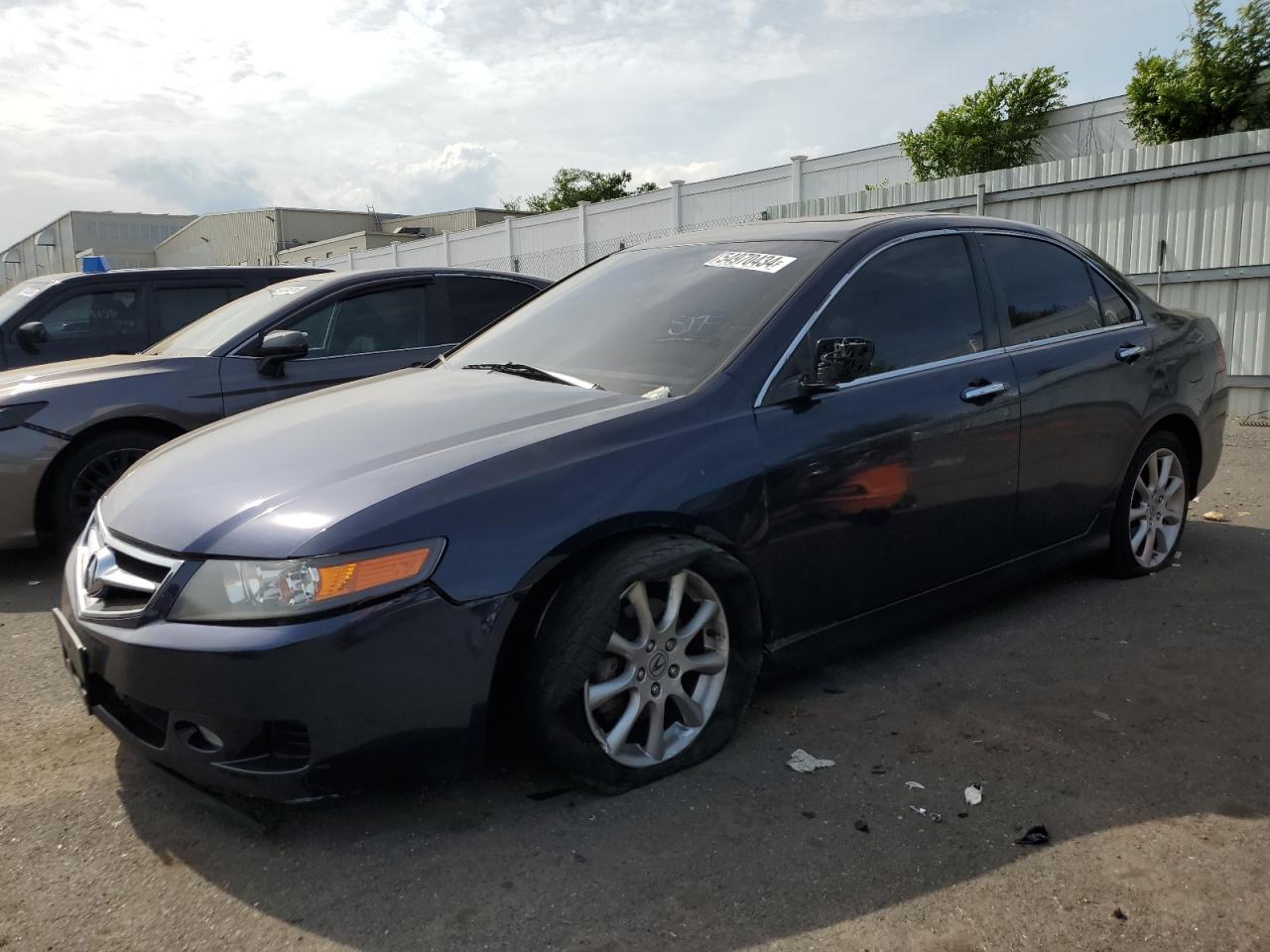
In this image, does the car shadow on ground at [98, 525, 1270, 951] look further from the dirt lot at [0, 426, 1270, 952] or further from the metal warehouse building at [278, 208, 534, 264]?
the metal warehouse building at [278, 208, 534, 264]

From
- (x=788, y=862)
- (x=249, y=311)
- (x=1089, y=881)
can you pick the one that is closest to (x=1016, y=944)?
(x=1089, y=881)

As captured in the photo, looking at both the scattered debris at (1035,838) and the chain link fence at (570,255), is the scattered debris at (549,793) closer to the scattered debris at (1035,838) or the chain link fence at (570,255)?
the scattered debris at (1035,838)

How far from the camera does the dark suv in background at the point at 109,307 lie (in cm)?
707

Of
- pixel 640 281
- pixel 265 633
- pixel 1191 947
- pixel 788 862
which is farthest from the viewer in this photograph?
pixel 640 281

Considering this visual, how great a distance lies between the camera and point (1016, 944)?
2.21 m

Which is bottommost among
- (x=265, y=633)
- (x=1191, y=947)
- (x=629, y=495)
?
(x=1191, y=947)

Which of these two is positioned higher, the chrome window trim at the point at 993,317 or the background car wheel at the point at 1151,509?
the chrome window trim at the point at 993,317

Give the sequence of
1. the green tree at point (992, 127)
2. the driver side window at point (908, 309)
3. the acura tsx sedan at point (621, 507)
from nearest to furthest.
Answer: the acura tsx sedan at point (621, 507), the driver side window at point (908, 309), the green tree at point (992, 127)

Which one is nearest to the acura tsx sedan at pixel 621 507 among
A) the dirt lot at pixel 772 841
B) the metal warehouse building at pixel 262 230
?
the dirt lot at pixel 772 841

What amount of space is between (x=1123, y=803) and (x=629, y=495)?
5.07 ft

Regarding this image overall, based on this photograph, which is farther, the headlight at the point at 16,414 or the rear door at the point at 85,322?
the rear door at the point at 85,322

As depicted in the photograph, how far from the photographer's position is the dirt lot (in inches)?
90.5

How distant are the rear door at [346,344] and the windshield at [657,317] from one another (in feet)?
7.28

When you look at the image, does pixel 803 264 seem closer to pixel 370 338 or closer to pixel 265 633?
pixel 265 633
